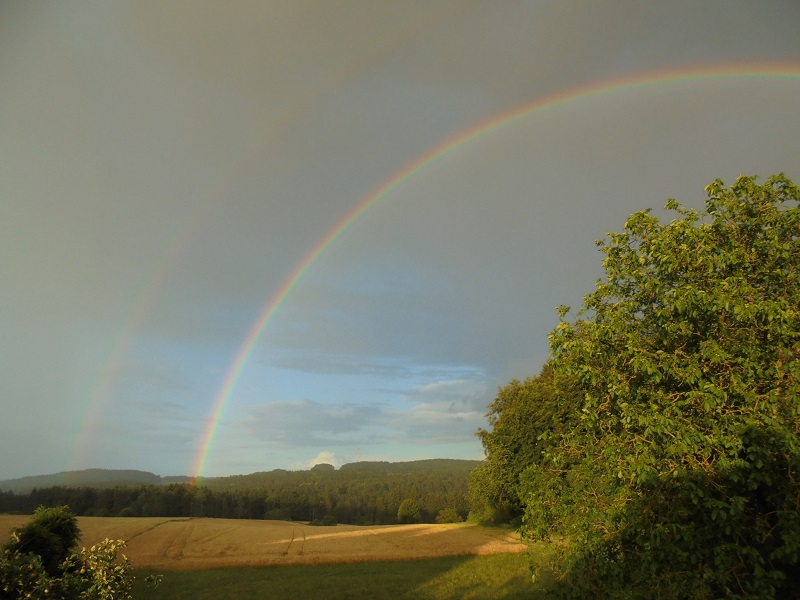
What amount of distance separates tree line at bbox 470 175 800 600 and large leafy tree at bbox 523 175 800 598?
34mm

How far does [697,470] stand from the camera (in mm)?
8297

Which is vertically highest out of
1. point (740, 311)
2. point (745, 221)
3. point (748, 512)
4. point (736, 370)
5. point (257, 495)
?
point (745, 221)

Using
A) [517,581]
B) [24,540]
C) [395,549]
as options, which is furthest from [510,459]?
[24,540]

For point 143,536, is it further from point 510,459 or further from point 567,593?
point 567,593

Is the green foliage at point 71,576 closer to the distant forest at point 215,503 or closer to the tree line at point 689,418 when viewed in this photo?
the tree line at point 689,418

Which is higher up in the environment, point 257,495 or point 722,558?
point 722,558

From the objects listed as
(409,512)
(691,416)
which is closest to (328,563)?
(691,416)

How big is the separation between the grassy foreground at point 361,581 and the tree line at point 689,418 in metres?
20.1

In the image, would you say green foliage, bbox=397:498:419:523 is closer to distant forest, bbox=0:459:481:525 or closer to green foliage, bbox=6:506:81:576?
distant forest, bbox=0:459:481:525

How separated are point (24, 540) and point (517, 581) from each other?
105 ft

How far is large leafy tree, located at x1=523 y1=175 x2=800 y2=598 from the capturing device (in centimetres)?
807

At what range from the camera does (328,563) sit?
41.3 m

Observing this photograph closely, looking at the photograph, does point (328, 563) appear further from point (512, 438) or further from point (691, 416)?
point (691, 416)

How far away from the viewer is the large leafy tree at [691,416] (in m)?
8.07
